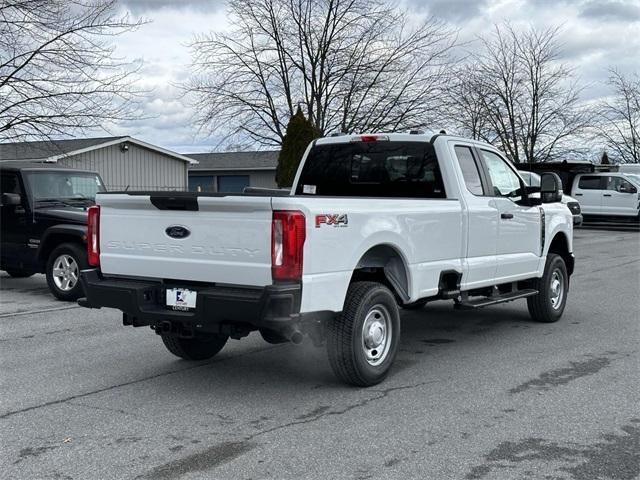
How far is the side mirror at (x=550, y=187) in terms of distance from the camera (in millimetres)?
8125

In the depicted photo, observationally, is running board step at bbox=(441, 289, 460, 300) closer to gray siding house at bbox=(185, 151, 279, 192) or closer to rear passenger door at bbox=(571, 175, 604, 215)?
rear passenger door at bbox=(571, 175, 604, 215)

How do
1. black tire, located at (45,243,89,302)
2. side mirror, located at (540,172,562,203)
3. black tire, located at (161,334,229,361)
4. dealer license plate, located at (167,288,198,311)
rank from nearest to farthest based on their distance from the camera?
1. dealer license plate, located at (167,288,198,311)
2. black tire, located at (161,334,229,361)
3. side mirror, located at (540,172,562,203)
4. black tire, located at (45,243,89,302)

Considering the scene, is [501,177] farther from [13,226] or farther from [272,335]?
[13,226]

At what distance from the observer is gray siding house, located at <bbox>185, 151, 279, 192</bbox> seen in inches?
1692

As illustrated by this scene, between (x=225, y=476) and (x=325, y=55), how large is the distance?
21.8 meters

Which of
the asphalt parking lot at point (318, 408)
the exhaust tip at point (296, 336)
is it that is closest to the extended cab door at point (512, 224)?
the asphalt parking lot at point (318, 408)

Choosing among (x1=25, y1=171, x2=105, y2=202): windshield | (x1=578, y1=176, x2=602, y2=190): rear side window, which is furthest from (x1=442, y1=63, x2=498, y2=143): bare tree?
(x1=25, y1=171, x2=105, y2=202): windshield

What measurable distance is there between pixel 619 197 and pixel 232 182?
22.4 metres

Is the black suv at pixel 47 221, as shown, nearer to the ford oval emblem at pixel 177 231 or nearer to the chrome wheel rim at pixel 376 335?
the ford oval emblem at pixel 177 231

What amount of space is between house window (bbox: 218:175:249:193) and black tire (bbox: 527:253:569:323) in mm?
35628

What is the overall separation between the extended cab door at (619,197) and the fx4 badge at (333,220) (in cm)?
2570

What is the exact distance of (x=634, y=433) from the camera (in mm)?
4879

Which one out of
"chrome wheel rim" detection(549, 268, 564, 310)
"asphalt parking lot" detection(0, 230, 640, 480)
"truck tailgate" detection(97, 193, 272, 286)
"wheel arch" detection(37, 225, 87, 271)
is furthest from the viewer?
"wheel arch" detection(37, 225, 87, 271)

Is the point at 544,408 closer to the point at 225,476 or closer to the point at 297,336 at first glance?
the point at 297,336
